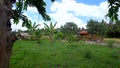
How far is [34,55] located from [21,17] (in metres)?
10.6

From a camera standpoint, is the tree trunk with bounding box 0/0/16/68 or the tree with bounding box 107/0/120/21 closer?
the tree trunk with bounding box 0/0/16/68

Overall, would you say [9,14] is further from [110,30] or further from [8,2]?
[110,30]

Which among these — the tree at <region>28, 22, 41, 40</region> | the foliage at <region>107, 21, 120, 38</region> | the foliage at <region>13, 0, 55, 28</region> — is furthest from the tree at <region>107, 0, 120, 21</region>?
the foliage at <region>107, 21, 120, 38</region>

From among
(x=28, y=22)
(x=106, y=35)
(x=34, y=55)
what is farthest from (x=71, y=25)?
(x=28, y=22)

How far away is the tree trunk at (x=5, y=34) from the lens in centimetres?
318

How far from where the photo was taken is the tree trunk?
125 inches

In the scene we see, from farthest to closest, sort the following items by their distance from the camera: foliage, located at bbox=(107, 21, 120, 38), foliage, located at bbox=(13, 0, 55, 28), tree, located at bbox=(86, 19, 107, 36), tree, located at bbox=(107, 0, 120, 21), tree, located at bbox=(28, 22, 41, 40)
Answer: tree, located at bbox=(86, 19, 107, 36), foliage, located at bbox=(107, 21, 120, 38), tree, located at bbox=(28, 22, 41, 40), tree, located at bbox=(107, 0, 120, 21), foliage, located at bbox=(13, 0, 55, 28)

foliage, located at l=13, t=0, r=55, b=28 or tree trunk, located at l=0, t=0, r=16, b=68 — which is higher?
foliage, located at l=13, t=0, r=55, b=28

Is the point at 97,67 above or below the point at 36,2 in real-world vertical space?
below

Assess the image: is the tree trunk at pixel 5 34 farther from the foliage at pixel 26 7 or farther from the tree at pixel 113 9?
the tree at pixel 113 9

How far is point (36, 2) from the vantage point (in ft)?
21.2

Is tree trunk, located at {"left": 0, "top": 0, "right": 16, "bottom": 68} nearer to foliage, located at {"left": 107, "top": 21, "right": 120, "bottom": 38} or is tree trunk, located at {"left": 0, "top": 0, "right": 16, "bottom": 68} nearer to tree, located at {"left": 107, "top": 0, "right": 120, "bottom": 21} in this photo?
tree, located at {"left": 107, "top": 0, "right": 120, "bottom": 21}

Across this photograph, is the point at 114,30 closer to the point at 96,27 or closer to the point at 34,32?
the point at 96,27

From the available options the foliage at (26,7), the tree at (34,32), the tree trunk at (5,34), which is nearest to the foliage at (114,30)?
the tree at (34,32)
